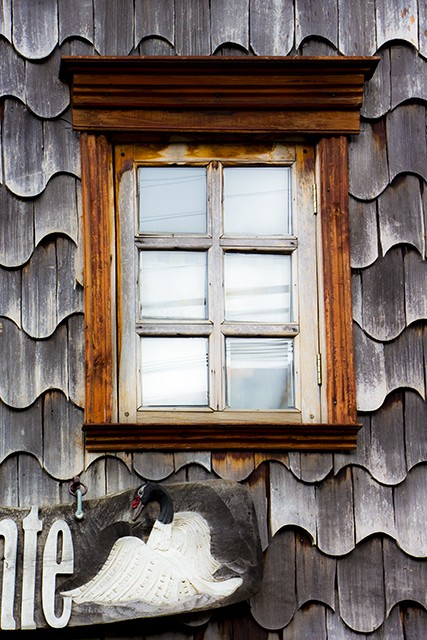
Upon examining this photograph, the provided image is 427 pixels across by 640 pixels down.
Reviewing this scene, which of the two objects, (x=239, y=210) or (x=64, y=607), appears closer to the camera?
(x=64, y=607)

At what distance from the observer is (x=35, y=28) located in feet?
22.5

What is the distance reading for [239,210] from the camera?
22.5ft

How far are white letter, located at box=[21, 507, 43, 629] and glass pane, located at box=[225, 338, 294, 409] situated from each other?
99cm

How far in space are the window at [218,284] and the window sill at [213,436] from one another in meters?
0.16

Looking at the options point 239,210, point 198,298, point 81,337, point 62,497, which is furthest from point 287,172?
point 62,497

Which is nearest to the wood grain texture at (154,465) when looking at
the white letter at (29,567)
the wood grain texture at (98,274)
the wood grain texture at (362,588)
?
the wood grain texture at (98,274)

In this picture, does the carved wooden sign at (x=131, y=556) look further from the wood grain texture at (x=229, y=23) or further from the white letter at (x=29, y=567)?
the wood grain texture at (x=229, y=23)

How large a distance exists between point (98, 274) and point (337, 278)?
102 cm

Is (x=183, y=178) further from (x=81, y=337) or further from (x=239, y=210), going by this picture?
(x=81, y=337)

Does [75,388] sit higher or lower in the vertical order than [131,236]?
lower

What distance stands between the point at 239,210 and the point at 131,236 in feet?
1.62

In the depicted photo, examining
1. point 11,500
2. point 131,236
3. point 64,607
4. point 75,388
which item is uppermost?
point 131,236

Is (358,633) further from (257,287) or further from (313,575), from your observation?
(257,287)

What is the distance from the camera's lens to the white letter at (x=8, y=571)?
19.9 ft
